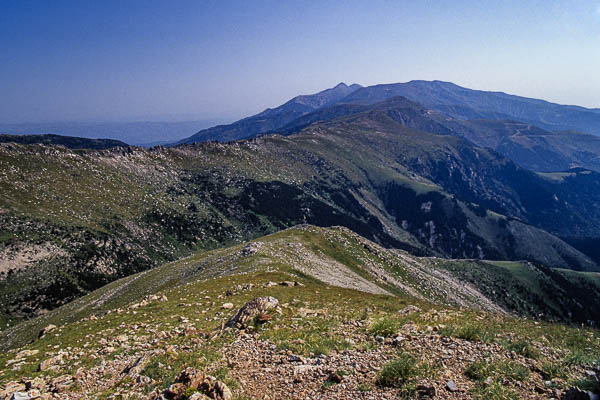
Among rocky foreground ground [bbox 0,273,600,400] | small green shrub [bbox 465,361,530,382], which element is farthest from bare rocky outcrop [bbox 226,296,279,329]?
small green shrub [bbox 465,361,530,382]

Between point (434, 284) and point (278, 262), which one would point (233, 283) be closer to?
point (278, 262)

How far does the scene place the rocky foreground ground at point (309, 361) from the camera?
359 inches

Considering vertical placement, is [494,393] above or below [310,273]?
above

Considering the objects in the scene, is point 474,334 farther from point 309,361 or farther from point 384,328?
point 309,361

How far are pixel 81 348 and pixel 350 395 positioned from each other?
1562 centimetres

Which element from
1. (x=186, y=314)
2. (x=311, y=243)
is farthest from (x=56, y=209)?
(x=186, y=314)

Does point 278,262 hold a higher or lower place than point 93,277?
higher

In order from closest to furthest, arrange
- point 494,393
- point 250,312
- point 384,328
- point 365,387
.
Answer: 1. point 494,393
2. point 365,387
3. point 384,328
4. point 250,312

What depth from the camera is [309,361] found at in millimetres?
11000

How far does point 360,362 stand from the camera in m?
10.7

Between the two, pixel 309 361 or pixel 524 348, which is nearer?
pixel 309 361

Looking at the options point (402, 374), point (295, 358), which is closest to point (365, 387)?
point (402, 374)

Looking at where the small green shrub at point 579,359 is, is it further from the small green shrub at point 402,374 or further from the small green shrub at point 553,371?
the small green shrub at point 402,374

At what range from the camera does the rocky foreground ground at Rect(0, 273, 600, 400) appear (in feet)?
29.9
